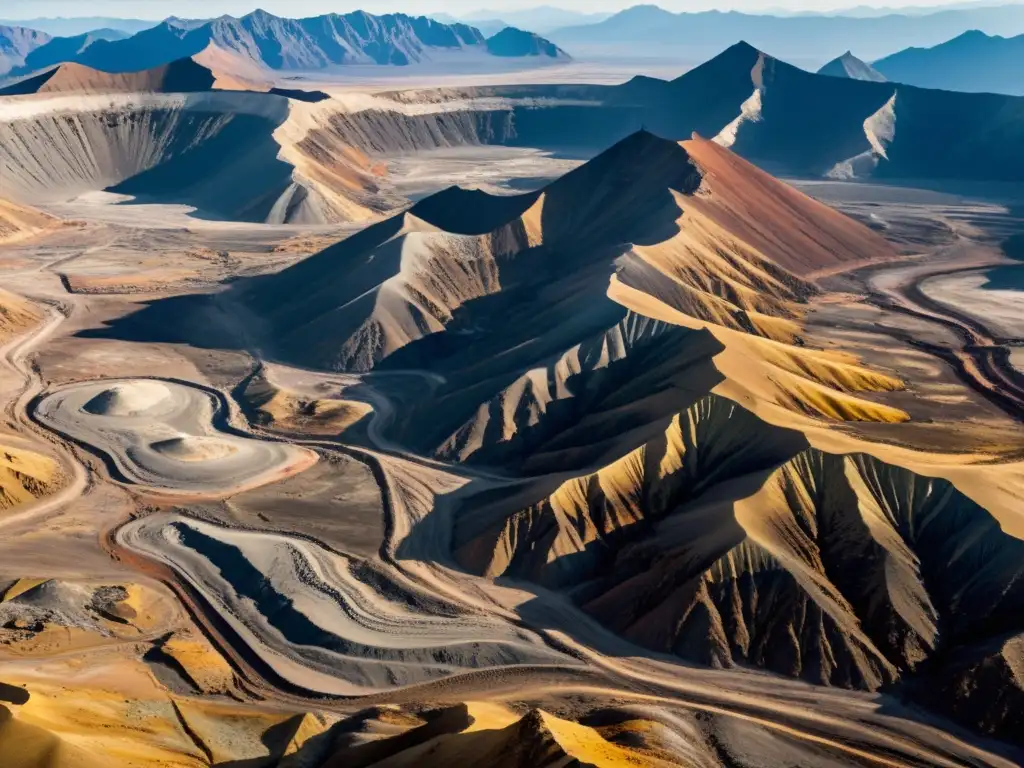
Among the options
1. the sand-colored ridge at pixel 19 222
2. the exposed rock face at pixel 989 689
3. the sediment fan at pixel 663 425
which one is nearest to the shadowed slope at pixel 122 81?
the sand-colored ridge at pixel 19 222

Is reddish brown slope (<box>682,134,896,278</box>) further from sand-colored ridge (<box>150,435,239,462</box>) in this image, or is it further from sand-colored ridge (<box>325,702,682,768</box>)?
sand-colored ridge (<box>325,702,682,768</box>)

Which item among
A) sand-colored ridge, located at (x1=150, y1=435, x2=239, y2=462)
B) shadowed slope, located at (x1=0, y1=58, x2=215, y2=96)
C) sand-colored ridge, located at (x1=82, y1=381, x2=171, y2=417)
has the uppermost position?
shadowed slope, located at (x1=0, y1=58, x2=215, y2=96)

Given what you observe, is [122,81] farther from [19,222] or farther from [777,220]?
[777,220]

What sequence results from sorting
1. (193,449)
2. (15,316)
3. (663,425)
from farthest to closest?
(15,316) → (193,449) → (663,425)

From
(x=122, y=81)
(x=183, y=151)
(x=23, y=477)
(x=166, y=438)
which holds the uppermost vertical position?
(x=122, y=81)

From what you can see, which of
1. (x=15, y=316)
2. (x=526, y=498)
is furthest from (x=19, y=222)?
(x=526, y=498)

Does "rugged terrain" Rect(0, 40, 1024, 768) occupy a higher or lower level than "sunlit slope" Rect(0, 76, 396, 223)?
lower

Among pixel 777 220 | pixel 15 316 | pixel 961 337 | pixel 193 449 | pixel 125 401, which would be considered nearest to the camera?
pixel 193 449

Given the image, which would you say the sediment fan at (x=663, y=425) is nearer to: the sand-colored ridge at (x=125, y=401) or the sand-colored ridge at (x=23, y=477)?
the sand-colored ridge at (x=125, y=401)

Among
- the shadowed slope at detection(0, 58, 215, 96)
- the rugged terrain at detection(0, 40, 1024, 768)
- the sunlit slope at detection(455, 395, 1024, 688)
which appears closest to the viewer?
the rugged terrain at detection(0, 40, 1024, 768)

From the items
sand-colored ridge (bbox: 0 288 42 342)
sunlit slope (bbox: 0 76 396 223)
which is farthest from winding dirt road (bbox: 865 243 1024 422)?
sand-colored ridge (bbox: 0 288 42 342)

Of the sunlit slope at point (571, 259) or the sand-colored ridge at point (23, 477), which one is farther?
the sunlit slope at point (571, 259)
